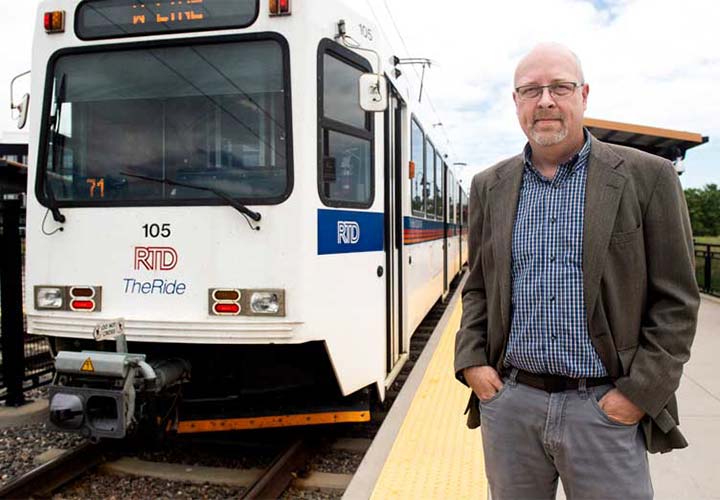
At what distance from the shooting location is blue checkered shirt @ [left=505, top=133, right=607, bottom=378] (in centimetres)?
195

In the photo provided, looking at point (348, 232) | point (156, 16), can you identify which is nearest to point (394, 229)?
point (348, 232)

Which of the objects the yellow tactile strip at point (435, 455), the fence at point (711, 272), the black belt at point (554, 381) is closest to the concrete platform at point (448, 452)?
the yellow tactile strip at point (435, 455)

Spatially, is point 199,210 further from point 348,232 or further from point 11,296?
point 11,296

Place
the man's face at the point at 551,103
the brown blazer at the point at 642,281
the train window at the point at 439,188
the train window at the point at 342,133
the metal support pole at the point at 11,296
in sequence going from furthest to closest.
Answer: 1. the train window at the point at 439,188
2. the metal support pole at the point at 11,296
3. the train window at the point at 342,133
4. the man's face at the point at 551,103
5. the brown blazer at the point at 642,281

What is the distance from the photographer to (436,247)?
31.6ft

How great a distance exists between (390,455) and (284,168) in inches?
76.0

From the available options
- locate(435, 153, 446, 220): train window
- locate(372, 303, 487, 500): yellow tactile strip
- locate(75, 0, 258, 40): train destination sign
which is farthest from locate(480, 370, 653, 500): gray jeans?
locate(435, 153, 446, 220): train window

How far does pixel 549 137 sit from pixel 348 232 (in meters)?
2.64

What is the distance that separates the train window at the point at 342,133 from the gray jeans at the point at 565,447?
2.51 meters

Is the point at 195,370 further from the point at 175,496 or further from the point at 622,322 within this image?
the point at 622,322

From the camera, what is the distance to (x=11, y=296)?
5.83 metres

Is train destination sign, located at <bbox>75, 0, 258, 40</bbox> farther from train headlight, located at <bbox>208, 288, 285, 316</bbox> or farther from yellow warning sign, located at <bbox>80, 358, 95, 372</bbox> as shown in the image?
yellow warning sign, located at <bbox>80, 358, 95, 372</bbox>

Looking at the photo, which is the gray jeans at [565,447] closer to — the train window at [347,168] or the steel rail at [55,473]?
the train window at [347,168]

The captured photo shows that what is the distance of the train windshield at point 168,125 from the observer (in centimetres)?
416
